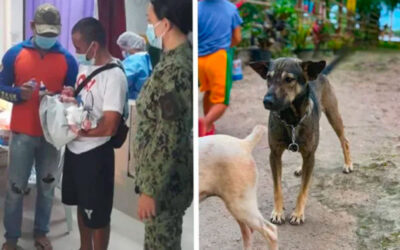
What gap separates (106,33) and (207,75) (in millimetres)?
341

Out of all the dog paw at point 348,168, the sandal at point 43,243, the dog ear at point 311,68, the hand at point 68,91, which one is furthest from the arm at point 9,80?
the dog paw at point 348,168

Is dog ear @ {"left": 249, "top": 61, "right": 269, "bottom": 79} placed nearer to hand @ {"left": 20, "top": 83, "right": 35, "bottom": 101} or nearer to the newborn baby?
the newborn baby

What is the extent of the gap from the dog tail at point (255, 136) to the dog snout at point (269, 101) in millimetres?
126

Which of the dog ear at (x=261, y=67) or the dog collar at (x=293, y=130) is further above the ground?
the dog ear at (x=261, y=67)

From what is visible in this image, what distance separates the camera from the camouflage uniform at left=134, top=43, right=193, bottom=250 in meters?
1.45

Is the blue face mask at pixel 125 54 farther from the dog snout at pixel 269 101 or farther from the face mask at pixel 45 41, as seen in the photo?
the dog snout at pixel 269 101

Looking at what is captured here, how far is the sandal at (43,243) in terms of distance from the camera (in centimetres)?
156

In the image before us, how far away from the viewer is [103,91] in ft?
4.75

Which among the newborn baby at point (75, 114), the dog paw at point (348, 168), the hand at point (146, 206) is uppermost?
the newborn baby at point (75, 114)

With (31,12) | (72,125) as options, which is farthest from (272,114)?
(31,12)

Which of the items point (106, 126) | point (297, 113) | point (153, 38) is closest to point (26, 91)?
point (106, 126)

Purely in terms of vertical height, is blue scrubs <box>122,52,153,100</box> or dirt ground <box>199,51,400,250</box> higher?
blue scrubs <box>122,52,153,100</box>

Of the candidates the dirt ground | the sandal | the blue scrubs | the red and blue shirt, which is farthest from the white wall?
the dirt ground

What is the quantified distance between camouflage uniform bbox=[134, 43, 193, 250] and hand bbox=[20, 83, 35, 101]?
339mm
